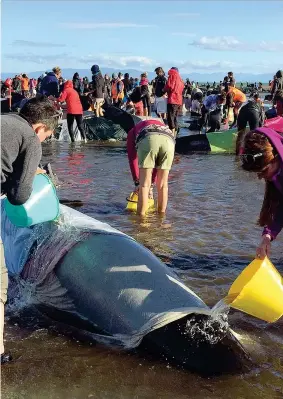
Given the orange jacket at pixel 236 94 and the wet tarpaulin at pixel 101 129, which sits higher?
the orange jacket at pixel 236 94

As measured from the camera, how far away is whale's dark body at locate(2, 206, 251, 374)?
325 centimetres

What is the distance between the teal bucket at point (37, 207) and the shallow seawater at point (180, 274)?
79 centimetres

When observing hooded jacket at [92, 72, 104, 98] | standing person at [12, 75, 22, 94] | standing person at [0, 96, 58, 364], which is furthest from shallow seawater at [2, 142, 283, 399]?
standing person at [12, 75, 22, 94]

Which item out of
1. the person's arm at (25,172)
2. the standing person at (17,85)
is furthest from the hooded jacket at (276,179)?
the standing person at (17,85)

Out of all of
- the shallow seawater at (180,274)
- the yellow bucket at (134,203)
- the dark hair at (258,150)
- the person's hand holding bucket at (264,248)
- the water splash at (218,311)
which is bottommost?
the shallow seawater at (180,274)

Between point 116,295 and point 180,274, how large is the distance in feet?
4.59

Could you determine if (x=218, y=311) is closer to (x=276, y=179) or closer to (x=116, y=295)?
(x=116, y=295)

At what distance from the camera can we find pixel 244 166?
3.21 meters

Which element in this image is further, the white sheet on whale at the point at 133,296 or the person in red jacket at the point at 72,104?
the person in red jacket at the point at 72,104

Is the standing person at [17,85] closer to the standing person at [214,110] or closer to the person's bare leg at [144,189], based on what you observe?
the standing person at [214,110]

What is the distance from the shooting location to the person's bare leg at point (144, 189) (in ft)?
20.3

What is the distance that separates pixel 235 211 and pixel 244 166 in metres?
3.96

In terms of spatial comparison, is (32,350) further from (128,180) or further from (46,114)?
(128,180)

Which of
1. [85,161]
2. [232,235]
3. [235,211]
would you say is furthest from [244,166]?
[85,161]
